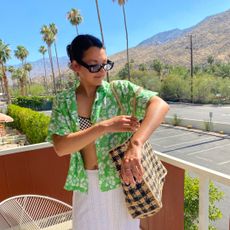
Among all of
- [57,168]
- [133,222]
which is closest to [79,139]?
[133,222]

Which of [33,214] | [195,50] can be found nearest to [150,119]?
[33,214]

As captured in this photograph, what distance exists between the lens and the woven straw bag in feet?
3.24

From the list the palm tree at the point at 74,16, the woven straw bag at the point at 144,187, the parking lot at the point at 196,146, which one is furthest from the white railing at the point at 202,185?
the palm tree at the point at 74,16

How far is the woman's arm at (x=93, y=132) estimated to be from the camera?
0.86m

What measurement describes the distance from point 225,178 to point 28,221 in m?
1.09

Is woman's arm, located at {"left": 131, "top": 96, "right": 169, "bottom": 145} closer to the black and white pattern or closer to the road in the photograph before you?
the black and white pattern

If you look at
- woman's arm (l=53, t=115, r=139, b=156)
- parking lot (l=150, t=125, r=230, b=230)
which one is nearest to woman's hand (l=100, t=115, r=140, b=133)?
woman's arm (l=53, t=115, r=139, b=156)

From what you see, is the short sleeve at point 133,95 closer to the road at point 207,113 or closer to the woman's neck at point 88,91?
the woman's neck at point 88,91

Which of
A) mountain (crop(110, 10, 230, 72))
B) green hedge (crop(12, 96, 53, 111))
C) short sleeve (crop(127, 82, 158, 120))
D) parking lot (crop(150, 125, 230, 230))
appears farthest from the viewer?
mountain (crop(110, 10, 230, 72))

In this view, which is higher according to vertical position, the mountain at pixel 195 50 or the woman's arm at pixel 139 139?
the mountain at pixel 195 50

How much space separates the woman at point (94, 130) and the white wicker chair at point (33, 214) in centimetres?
65

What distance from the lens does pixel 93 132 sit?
885 mm

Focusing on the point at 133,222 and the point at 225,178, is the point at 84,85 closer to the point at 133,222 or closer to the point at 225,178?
the point at 133,222

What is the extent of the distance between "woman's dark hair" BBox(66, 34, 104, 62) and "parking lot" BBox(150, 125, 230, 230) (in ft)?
34.5
